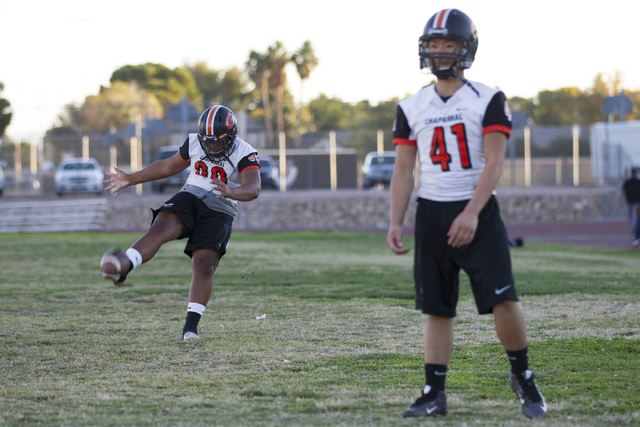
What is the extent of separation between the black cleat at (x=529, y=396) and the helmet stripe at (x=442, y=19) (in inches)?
68.5

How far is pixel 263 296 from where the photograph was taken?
7.89 m

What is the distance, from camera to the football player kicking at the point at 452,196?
11.0 ft

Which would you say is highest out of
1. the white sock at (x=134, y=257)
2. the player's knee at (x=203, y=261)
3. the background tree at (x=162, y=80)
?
the background tree at (x=162, y=80)

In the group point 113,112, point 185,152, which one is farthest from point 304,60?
point 185,152

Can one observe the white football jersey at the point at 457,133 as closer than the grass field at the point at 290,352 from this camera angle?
Yes

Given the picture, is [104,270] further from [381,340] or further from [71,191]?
[71,191]

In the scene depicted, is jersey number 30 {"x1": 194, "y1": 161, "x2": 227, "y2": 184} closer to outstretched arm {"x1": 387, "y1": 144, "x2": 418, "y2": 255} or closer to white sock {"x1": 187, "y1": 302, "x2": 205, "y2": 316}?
white sock {"x1": 187, "y1": 302, "x2": 205, "y2": 316}

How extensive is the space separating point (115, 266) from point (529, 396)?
2.64 metres

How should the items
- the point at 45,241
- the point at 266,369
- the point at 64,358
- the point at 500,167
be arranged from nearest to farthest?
the point at 500,167, the point at 266,369, the point at 64,358, the point at 45,241

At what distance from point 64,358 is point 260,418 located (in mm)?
1997

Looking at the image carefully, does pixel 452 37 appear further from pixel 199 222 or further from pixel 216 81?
pixel 216 81

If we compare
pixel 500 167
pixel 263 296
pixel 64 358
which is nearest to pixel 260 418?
pixel 500 167

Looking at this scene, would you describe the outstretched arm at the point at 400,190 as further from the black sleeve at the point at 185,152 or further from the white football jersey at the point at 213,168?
the black sleeve at the point at 185,152

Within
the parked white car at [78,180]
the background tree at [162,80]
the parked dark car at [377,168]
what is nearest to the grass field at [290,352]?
the parked white car at [78,180]
